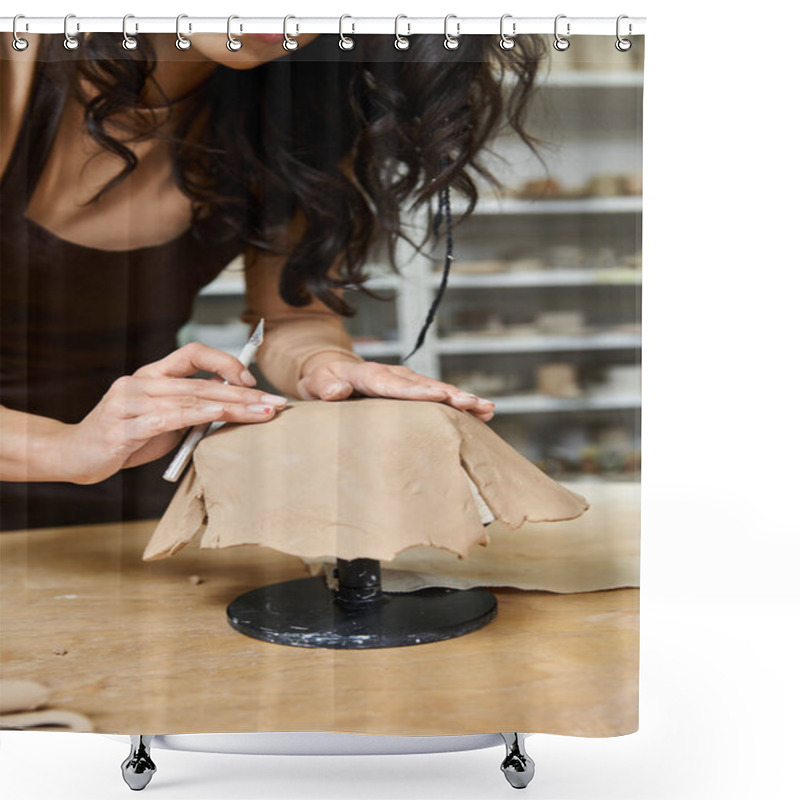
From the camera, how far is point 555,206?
1.32 meters

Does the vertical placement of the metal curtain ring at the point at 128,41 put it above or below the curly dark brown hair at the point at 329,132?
above

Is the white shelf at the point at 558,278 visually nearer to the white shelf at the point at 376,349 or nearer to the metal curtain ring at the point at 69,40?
the white shelf at the point at 376,349

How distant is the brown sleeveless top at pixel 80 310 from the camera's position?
1347 millimetres

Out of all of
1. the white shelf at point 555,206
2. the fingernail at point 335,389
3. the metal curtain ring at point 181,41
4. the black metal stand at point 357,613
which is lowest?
the black metal stand at point 357,613

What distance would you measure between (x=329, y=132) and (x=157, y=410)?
0.43m

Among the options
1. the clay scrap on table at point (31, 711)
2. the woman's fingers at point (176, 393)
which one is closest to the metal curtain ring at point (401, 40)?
the woman's fingers at point (176, 393)

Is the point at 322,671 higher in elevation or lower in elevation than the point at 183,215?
lower

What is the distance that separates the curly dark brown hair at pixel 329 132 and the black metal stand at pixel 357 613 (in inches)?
15.1

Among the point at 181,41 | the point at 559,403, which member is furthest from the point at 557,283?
the point at 181,41

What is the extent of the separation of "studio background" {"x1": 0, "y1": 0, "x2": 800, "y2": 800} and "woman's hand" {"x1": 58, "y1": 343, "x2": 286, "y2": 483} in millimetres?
520

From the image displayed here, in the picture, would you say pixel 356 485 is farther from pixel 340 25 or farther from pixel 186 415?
pixel 340 25

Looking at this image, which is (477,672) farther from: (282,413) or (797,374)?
(797,374)

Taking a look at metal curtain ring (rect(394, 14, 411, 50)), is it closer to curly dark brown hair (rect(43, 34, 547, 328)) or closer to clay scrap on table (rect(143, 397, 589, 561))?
curly dark brown hair (rect(43, 34, 547, 328))

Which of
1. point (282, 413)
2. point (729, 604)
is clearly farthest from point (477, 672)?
point (729, 604)
